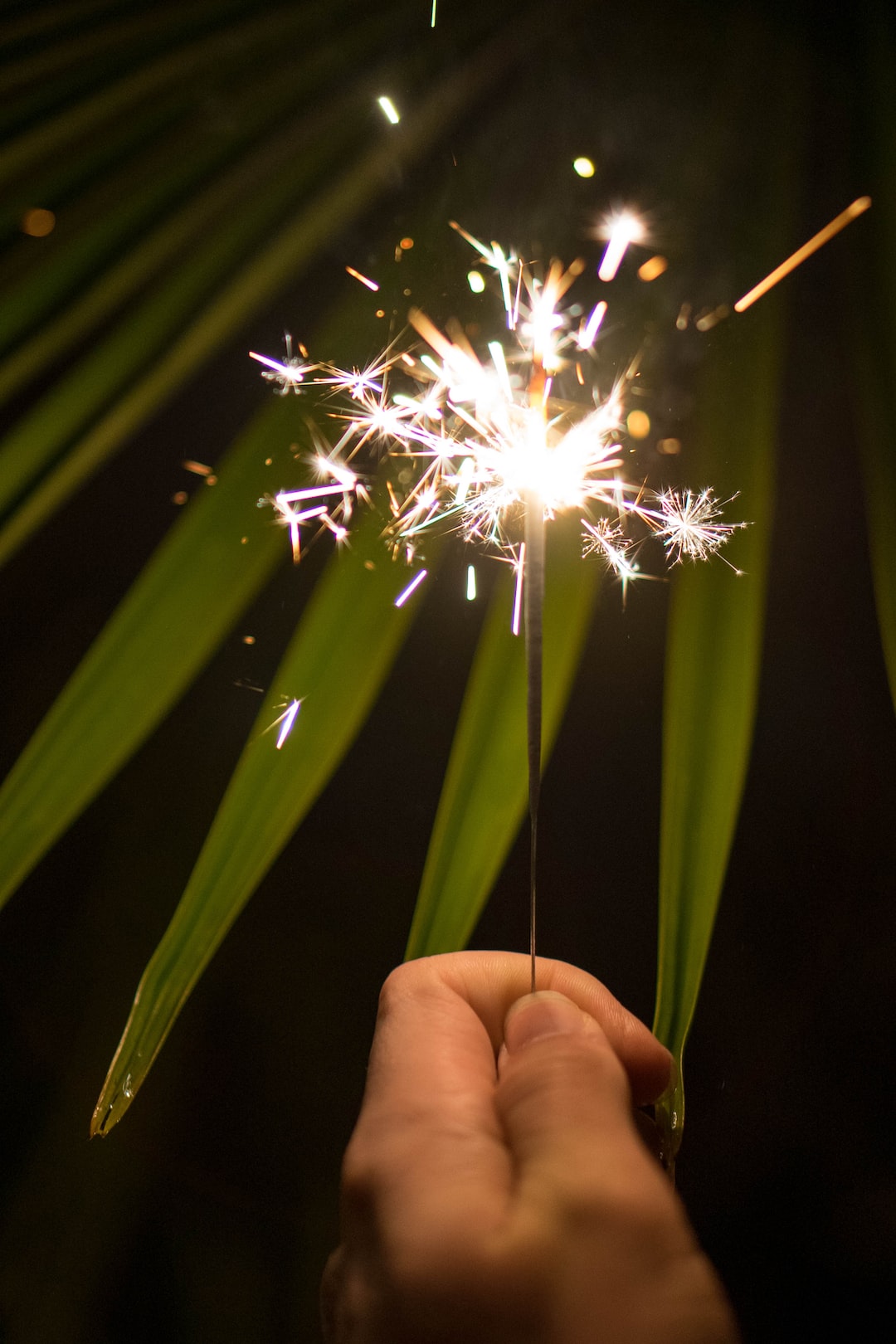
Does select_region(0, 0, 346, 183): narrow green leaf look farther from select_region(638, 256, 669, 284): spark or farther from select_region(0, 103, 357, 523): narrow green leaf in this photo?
select_region(638, 256, 669, 284): spark

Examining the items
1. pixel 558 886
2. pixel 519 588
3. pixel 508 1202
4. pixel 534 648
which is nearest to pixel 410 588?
pixel 519 588

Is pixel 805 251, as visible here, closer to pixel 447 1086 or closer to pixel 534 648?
pixel 534 648

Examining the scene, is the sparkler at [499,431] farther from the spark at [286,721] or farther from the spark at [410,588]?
the spark at [286,721]

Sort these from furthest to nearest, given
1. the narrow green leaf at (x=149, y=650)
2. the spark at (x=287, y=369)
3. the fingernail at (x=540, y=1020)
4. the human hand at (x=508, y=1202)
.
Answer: the spark at (x=287, y=369) < the narrow green leaf at (x=149, y=650) < the fingernail at (x=540, y=1020) < the human hand at (x=508, y=1202)

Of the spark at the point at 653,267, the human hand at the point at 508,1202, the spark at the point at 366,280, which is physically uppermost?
the spark at the point at 653,267

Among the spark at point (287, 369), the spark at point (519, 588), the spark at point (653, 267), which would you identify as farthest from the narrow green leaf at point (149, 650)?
the spark at point (653, 267)

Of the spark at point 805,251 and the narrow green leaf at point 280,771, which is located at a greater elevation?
the spark at point 805,251
